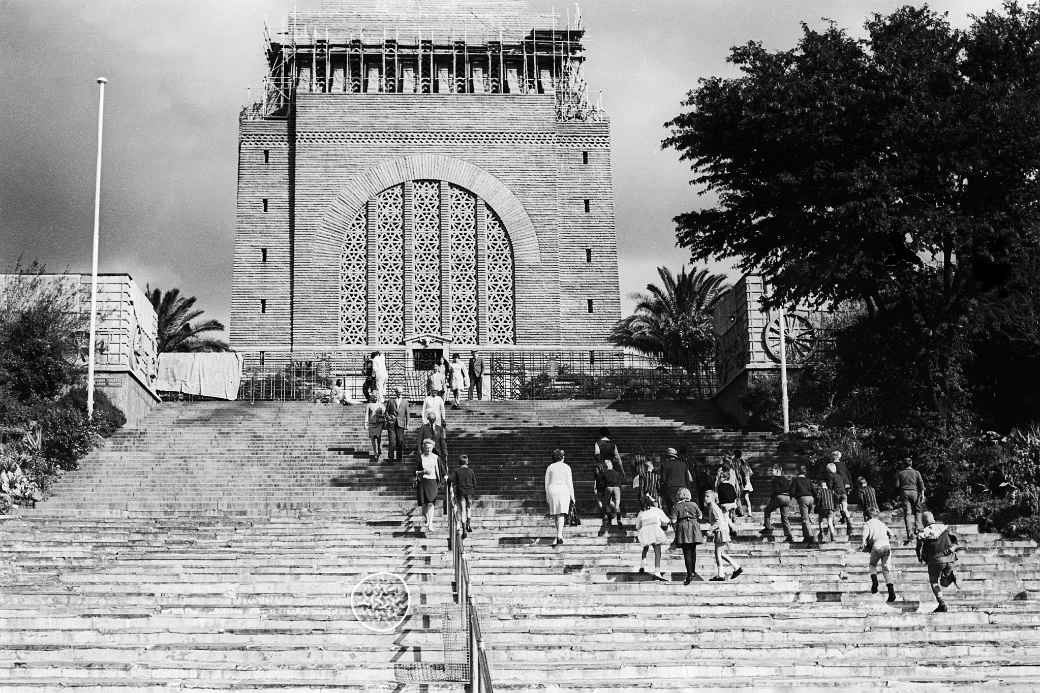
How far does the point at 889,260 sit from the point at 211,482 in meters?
12.1

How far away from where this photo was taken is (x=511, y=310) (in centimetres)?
4266

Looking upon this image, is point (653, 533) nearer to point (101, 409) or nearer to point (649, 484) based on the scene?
point (649, 484)

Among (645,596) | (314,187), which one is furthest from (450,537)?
(314,187)

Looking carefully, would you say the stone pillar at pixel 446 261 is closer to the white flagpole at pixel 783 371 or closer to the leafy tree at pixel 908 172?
the white flagpole at pixel 783 371

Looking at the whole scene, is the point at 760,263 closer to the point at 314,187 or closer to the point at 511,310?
the point at 511,310

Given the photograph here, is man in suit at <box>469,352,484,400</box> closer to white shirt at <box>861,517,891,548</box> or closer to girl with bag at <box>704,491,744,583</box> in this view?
girl with bag at <box>704,491,744,583</box>

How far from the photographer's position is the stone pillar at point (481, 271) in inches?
1663

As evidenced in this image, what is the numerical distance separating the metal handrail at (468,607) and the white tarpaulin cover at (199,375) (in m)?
19.2

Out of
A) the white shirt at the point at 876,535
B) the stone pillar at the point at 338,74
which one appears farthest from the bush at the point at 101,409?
the stone pillar at the point at 338,74

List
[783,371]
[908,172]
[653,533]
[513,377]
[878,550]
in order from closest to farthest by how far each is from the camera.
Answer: [878,550] < [653,533] < [908,172] < [783,371] < [513,377]

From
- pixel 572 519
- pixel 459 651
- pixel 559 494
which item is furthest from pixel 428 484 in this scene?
pixel 459 651

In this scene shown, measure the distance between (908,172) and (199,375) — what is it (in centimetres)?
2013

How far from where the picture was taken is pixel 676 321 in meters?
44.5

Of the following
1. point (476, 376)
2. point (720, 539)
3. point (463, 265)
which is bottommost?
point (720, 539)
